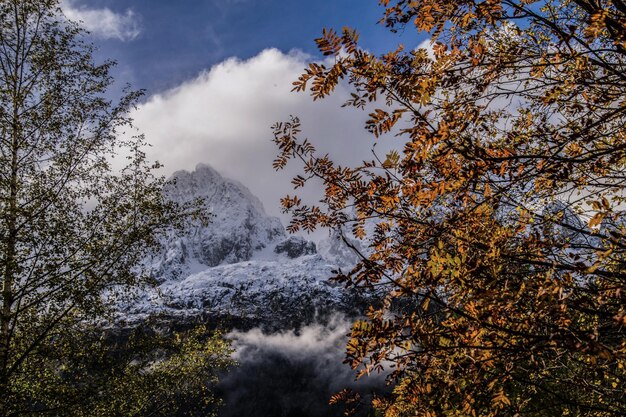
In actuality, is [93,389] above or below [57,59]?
below

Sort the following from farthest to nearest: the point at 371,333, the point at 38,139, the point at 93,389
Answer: the point at 38,139
the point at 93,389
the point at 371,333

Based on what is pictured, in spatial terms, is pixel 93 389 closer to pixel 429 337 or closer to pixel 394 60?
pixel 429 337

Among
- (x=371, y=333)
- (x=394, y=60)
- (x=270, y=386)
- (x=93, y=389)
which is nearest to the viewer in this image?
(x=371, y=333)

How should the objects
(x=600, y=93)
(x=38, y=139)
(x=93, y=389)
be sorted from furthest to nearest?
1. (x=38, y=139)
2. (x=93, y=389)
3. (x=600, y=93)

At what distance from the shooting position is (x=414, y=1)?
11.3 feet

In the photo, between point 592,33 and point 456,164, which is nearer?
point 592,33

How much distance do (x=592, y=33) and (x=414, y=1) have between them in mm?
1569

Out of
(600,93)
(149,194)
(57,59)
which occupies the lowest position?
(600,93)

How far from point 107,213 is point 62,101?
120 inches

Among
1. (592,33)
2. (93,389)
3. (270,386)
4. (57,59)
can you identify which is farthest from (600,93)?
(270,386)

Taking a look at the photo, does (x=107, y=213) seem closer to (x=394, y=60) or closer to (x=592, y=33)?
(x=394, y=60)

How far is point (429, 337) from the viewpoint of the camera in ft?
9.07

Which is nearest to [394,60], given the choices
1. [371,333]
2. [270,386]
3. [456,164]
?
[456,164]

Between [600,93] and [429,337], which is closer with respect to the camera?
[429,337]
